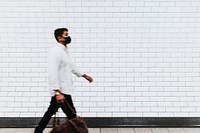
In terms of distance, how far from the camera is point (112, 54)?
6312mm

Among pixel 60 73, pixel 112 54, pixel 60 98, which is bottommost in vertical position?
pixel 60 98

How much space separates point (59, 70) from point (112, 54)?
175 centimetres

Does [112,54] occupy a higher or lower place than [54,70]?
higher

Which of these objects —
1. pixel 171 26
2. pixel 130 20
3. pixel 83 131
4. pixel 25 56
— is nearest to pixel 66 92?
pixel 83 131

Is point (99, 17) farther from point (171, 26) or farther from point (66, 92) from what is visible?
point (66, 92)

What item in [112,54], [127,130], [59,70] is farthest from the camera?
[112,54]

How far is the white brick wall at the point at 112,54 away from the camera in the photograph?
248 inches

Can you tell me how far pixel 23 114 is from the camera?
6.33 m

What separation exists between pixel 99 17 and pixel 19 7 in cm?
159

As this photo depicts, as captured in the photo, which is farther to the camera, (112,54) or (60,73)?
(112,54)

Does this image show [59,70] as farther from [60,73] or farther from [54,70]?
[54,70]

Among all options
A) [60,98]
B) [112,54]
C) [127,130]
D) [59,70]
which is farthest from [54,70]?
[127,130]

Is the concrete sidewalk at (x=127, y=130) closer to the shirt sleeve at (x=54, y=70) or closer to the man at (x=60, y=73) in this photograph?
the man at (x=60, y=73)

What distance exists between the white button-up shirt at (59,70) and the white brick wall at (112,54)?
1.44 metres
